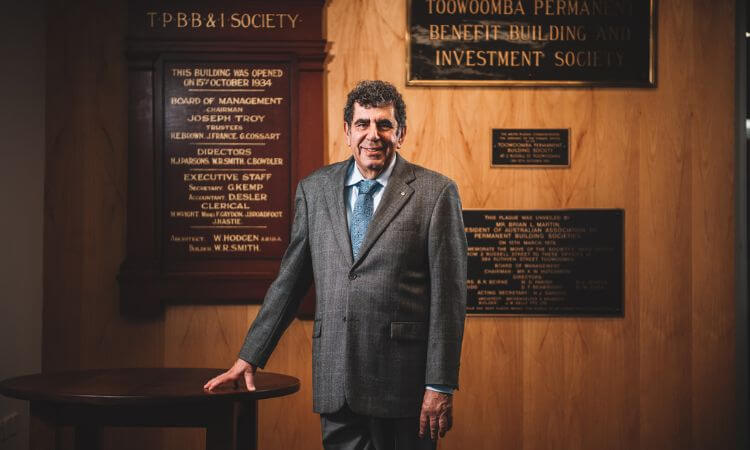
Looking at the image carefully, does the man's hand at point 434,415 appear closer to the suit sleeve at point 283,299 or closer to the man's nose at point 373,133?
the suit sleeve at point 283,299

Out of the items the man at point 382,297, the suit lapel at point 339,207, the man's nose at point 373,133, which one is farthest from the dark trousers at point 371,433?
the man's nose at point 373,133

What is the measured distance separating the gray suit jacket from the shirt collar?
3cm

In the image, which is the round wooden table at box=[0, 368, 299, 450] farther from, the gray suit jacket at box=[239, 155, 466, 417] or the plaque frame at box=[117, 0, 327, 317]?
the plaque frame at box=[117, 0, 327, 317]

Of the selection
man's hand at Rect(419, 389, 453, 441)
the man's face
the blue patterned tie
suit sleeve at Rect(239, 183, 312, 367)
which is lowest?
man's hand at Rect(419, 389, 453, 441)

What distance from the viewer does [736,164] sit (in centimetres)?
388

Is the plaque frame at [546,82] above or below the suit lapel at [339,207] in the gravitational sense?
above

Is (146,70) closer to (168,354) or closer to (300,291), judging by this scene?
(168,354)

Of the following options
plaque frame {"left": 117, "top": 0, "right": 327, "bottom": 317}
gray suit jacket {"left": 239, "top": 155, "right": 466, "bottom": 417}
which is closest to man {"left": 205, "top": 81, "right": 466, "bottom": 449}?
gray suit jacket {"left": 239, "top": 155, "right": 466, "bottom": 417}

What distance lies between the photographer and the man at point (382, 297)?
237 cm

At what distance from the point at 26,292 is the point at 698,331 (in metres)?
3.42

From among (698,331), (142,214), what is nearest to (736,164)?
(698,331)

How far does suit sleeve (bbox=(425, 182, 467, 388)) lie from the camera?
235 cm

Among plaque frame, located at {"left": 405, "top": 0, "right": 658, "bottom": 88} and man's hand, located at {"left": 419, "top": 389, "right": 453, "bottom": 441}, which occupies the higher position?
plaque frame, located at {"left": 405, "top": 0, "right": 658, "bottom": 88}

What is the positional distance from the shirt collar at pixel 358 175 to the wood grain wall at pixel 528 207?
124 centimetres
